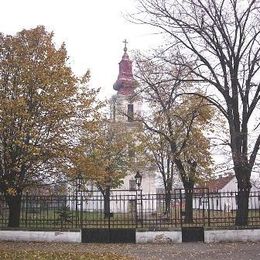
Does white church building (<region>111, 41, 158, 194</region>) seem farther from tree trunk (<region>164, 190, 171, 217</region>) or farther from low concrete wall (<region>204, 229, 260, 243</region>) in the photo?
low concrete wall (<region>204, 229, 260, 243</region>)

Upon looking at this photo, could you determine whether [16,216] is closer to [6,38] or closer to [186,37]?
[6,38]

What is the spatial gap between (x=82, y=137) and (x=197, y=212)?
252 inches

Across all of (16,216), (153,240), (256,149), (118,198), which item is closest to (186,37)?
(256,149)

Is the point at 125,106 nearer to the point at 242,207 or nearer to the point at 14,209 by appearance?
the point at 14,209

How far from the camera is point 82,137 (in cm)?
2130

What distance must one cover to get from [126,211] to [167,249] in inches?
162

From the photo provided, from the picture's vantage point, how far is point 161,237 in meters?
17.3

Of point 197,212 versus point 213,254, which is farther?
point 197,212

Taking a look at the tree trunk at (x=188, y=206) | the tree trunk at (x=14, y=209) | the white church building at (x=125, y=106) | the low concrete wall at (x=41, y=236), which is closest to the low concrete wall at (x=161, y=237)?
the tree trunk at (x=188, y=206)

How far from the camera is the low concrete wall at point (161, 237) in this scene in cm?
1730

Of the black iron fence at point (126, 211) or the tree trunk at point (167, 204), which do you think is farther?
the tree trunk at point (167, 204)

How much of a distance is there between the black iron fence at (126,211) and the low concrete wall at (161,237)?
0.32 m

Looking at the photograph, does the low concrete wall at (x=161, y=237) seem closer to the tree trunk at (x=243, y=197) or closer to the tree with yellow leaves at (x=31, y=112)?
the tree trunk at (x=243, y=197)

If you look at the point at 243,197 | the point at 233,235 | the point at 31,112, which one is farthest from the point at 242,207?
the point at 31,112
